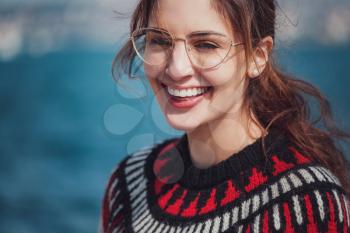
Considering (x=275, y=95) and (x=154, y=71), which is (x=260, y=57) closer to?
(x=275, y=95)

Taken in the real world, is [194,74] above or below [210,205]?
above

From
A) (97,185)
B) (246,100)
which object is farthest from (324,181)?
(97,185)

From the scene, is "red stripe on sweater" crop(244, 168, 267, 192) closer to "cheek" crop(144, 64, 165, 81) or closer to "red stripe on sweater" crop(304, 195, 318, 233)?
"red stripe on sweater" crop(304, 195, 318, 233)

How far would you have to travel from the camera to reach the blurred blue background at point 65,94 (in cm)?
417

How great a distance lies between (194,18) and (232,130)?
35cm

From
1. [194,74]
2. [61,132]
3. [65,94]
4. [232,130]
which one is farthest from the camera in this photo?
[65,94]

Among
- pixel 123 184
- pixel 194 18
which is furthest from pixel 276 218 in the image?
pixel 123 184

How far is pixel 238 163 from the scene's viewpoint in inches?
59.4

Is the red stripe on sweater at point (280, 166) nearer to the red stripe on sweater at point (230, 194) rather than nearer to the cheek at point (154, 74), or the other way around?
the red stripe on sweater at point (230, 194)

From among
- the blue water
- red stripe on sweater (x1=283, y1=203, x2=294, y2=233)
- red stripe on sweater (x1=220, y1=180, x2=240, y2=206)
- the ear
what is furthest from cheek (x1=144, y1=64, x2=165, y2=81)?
the blue water

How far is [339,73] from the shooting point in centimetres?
535

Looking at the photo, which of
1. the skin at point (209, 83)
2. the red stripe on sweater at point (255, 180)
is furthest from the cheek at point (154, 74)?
the red stripe on sweater at point (255, 180)

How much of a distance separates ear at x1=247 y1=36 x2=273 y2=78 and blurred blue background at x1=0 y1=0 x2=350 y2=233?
1697mm

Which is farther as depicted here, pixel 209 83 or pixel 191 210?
pixel 191 210
